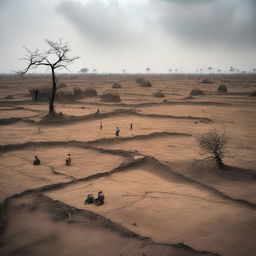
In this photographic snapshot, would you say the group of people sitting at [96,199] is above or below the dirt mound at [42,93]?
below

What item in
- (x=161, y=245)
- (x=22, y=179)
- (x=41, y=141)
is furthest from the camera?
(x=41, y=141)

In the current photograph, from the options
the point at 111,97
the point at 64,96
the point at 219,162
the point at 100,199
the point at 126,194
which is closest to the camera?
the point at 100,199

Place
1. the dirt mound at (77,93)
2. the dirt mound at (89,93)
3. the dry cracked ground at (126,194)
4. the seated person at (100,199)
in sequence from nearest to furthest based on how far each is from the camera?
the dry cracked ground at (126,194), the seated person at (100,199), the dirt mound at (77,93), the dirt mound at (89,93)

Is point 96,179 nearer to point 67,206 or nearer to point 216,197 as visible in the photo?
point 67,206

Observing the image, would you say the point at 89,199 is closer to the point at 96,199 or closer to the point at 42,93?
the point at 96,199

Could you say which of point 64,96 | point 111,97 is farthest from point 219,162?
point 64,96

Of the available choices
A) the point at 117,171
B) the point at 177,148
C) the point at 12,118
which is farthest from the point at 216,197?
the point at 12,118

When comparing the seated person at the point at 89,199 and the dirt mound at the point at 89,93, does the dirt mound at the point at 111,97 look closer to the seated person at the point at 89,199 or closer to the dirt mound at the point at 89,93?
the dirt mound at the point at 89,93

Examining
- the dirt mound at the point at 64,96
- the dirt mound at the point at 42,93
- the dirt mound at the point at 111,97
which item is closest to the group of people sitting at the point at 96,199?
the dirt mound at the point at 111,97

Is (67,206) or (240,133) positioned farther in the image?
(240,133)
